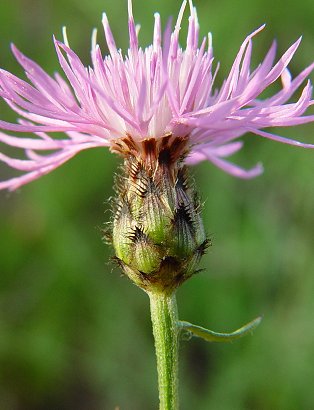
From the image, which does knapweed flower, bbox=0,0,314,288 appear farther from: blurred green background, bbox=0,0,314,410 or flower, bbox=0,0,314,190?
blurred green background, bbox=0,0,314,410

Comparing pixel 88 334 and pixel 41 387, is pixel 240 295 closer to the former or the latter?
pixel 88 334

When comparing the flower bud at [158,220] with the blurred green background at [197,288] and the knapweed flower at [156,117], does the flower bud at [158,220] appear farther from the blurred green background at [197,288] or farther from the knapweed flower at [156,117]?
the blurred green background at [197,288]

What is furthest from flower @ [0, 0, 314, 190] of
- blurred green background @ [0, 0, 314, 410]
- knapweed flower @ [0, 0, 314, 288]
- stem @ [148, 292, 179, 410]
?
blurred green background @ [0, 0, 314, 410]

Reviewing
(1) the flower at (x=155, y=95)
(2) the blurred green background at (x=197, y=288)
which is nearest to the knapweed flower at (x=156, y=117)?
(1) the flower at (x=155, y=95)

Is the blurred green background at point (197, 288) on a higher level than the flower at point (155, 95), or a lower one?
lower

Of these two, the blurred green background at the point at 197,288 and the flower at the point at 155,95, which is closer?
the flower at the point at 155,95
